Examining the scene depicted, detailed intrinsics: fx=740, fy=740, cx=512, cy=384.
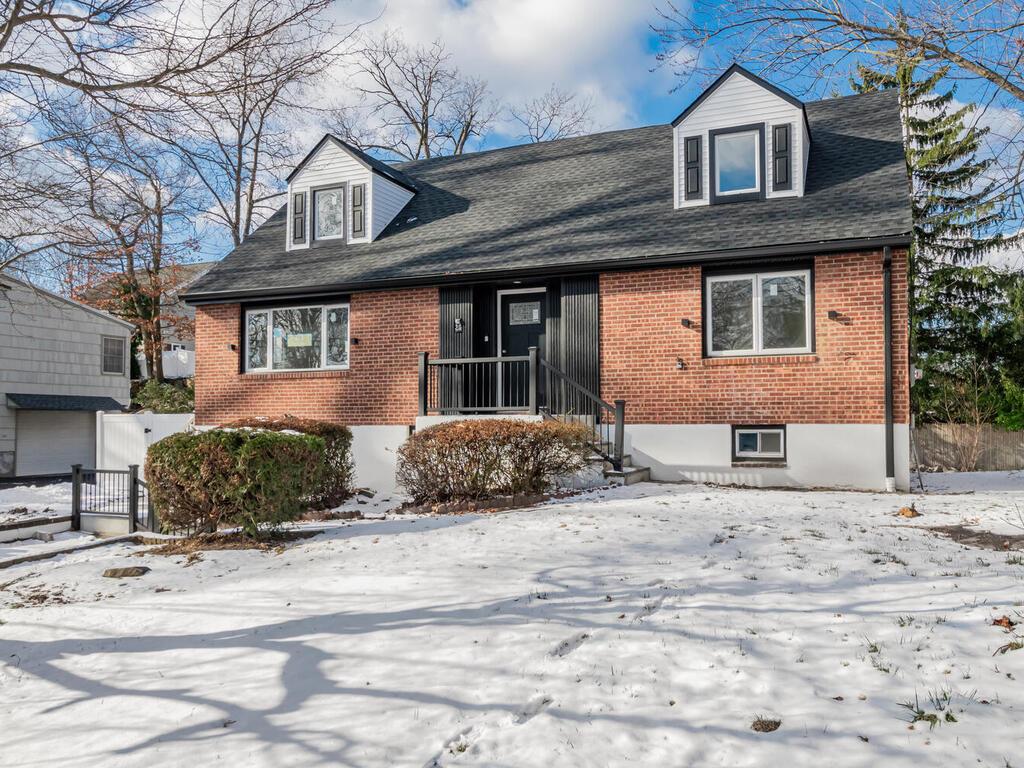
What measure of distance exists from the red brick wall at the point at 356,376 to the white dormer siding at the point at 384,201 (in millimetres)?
2064

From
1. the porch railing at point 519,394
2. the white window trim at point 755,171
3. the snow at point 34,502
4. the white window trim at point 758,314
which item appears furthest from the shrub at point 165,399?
the white window trim at point 755,171

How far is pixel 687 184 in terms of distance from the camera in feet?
43.2

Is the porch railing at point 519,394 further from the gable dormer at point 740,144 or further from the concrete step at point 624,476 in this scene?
the gable dormer at point 740,144

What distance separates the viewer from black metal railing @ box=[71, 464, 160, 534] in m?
11.7

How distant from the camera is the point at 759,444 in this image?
11727 mm

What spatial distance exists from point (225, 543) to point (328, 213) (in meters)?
9.79

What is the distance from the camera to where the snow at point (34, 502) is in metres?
14.0

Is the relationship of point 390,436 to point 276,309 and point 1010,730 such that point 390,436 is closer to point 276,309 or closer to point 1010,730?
point 276,309

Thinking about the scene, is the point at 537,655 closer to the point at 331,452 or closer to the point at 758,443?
the point at 331,452

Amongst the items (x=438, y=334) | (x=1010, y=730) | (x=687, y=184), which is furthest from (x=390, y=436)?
(x=1010, y=730)

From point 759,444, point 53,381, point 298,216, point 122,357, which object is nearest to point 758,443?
point 759,444

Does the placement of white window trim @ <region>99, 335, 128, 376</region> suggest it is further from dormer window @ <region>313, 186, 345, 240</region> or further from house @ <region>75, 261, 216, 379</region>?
dormer window @ <region>313, 186, 345, 240</region>

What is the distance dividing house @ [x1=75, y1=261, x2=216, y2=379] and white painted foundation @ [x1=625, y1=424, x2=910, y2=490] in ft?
56.2

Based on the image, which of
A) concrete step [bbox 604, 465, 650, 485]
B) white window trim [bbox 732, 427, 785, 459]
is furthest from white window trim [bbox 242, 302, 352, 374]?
white window trim [bbox 732, 427, 785, 459]
